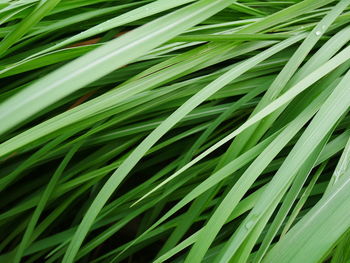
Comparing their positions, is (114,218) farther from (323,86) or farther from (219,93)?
(323,86)

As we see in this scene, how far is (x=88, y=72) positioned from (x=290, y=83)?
1.17 feet

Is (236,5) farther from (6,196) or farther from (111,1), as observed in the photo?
(6,196)

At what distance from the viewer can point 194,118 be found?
0.66 metres

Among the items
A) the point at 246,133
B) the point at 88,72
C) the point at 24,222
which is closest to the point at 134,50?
the point at 88,72

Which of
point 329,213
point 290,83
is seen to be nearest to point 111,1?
point 290,83

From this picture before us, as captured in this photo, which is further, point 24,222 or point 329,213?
point 24,222

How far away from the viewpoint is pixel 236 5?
2.01 ft

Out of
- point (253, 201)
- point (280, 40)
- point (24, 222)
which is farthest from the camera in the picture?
point (24, 222)

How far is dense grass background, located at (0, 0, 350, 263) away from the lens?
1.33ft

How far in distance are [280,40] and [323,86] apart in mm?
112

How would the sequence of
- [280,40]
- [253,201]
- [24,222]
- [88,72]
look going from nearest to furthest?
1. [88,72]
2. [253,201]
3. [280,40]
4. [24,222]

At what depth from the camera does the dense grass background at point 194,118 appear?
41 cm

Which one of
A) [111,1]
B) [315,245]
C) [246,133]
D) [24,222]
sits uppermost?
[111,1]

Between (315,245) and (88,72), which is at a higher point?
(88,72)
